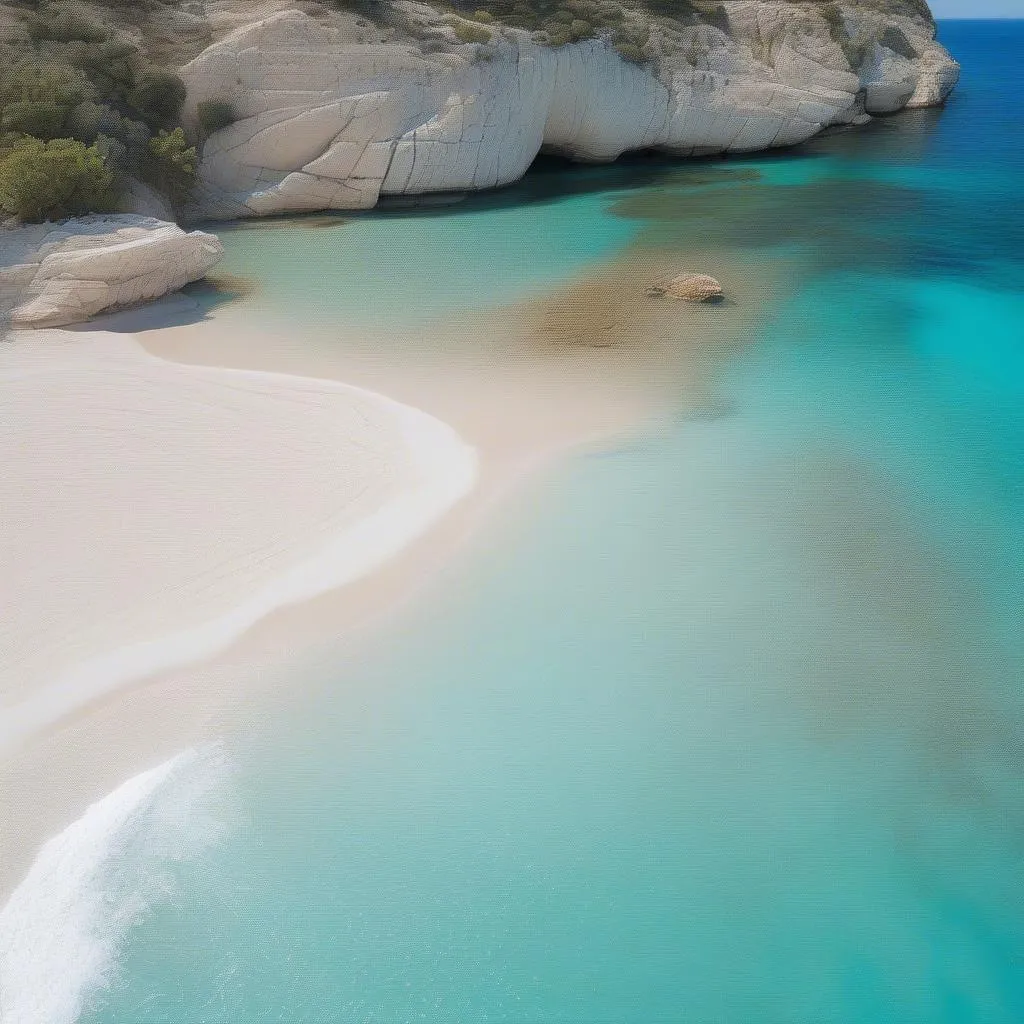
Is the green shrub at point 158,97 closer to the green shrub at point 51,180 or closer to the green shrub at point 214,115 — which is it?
the green shrub at point 214,115

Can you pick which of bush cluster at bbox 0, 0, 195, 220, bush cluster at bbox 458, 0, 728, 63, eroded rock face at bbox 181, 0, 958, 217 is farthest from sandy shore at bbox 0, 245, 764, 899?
bush cluster at bbox 458, 0, 728, 63

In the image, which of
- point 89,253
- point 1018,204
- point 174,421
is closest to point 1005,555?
point 174,421

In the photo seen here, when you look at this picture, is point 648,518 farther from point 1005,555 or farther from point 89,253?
point 89,253

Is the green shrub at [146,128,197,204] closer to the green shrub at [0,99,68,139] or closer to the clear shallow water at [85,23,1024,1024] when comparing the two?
the green shrub at [0,99,68,139]

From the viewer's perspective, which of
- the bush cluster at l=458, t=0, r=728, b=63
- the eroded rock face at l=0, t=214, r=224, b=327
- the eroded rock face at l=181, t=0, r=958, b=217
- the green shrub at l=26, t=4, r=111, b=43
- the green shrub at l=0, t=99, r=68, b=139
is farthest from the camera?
the bush cluster at l=458, t=0, r=728, b=63

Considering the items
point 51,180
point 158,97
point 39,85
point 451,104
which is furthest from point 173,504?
point 451,104

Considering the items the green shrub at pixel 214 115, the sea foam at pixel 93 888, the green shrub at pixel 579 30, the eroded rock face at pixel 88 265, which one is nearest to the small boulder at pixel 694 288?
the eroded rock face at pixel 88 265
